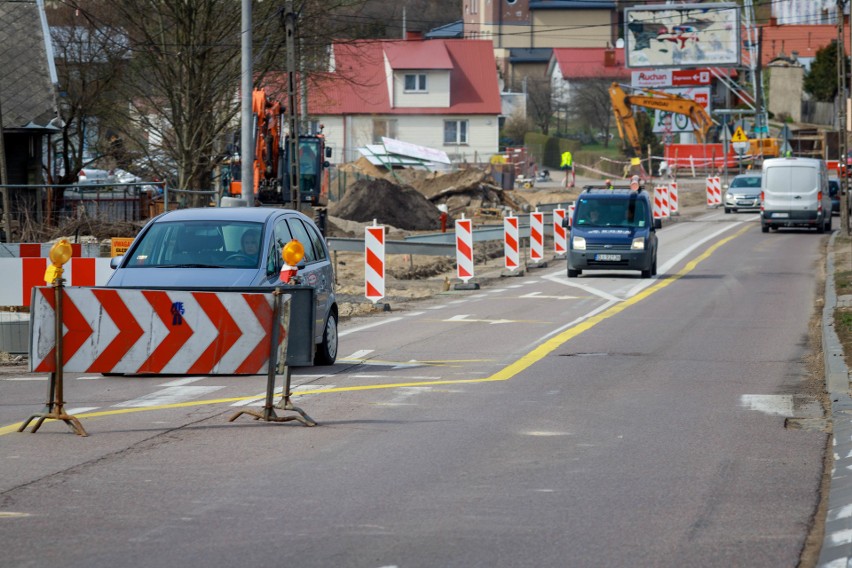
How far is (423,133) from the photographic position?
84.2 metres

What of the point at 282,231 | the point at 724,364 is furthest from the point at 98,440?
the point at 724,364

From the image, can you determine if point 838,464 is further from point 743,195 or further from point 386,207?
point 743,195

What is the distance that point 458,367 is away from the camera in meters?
13.8

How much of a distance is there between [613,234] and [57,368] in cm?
1963

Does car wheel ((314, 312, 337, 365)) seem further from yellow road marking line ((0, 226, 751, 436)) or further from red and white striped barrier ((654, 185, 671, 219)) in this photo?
red and white striped barrier ((654, 185, 671, 219))

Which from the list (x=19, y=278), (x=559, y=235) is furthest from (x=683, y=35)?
(x=19, y=278)

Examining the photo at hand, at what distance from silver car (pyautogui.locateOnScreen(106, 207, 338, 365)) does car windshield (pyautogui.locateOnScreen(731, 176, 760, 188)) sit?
4624 cm

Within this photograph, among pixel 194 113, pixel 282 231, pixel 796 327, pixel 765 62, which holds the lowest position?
pixel 796 327

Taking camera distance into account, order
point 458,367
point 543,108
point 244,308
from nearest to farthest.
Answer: point 244,308 → point 458,367 → point 543,108

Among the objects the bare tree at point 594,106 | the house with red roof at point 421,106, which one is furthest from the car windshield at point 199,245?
the bare tree at point 594,106

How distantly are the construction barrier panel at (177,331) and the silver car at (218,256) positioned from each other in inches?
76.7

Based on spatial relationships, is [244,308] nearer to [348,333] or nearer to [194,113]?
[348,333]

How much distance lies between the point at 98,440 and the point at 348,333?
864 cm

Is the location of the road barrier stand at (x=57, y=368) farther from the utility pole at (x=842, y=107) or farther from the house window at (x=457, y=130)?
the house window at (x=457, y=130)
